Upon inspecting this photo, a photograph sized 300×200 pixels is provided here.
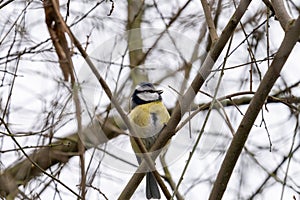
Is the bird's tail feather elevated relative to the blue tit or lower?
lower

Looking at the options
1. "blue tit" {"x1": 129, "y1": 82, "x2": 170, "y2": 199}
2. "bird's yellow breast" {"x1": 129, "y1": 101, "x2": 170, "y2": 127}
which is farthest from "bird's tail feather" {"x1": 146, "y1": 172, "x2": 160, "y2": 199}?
"bird's yellow breast" {"x1": 129, "y1": 101, "x2": 170, "y2": 127}

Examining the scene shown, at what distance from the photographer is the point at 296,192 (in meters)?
2.37

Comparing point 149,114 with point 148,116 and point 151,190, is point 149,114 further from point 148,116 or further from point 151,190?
point 151,190

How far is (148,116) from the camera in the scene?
3309 millimetres

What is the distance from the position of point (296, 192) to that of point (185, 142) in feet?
2.29

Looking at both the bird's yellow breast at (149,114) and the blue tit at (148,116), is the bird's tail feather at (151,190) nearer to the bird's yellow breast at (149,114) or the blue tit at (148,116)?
the blue tit at (148,116)

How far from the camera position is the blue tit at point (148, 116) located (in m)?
3.22

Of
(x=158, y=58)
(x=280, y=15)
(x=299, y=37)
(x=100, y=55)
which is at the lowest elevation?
(x=299, y=37)

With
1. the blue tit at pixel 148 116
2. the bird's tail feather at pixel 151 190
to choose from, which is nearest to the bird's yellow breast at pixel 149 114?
the blue tit at pixel 148 116

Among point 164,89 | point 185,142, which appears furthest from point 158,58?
point 185,142

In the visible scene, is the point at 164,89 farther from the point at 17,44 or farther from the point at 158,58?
the point at 17,44

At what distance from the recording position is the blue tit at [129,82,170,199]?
3.22 meters

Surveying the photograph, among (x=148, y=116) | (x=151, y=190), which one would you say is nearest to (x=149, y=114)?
(x=148, y=116)

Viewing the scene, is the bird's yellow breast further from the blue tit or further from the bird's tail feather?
the bird's tail feather
